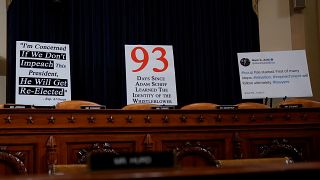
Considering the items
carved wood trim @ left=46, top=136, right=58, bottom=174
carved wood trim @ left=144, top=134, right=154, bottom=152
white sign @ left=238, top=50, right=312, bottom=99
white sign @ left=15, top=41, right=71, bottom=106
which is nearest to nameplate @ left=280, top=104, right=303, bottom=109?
white sign @ left=238, top=50, right=312, bottom=99

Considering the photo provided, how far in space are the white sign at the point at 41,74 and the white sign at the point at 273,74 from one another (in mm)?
2062

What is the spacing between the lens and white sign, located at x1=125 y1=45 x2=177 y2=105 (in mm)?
5688

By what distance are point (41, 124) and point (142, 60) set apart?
207 cm

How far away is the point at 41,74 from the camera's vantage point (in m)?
5.79

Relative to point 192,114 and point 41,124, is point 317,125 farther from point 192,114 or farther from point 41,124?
point 41,124

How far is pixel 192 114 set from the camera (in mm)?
4461

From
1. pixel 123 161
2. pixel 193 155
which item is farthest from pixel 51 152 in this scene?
pixel 123 161

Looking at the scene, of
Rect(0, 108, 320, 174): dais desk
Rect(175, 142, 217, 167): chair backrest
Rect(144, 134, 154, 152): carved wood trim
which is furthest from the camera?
Rect(175, 142, 217, 167): chair backrest

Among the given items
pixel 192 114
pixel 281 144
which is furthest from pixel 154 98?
pixel 281 144

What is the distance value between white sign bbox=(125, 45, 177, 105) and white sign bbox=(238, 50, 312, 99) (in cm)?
83

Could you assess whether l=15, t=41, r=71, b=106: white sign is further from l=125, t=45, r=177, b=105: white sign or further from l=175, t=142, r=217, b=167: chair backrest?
l=175, t=142, r=217, b=167: chair backrest

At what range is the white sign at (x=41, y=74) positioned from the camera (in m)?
5.61

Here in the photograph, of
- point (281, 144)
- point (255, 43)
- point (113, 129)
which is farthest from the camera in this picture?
point (255, 43)

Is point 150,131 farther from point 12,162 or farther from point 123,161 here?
point 123,161
